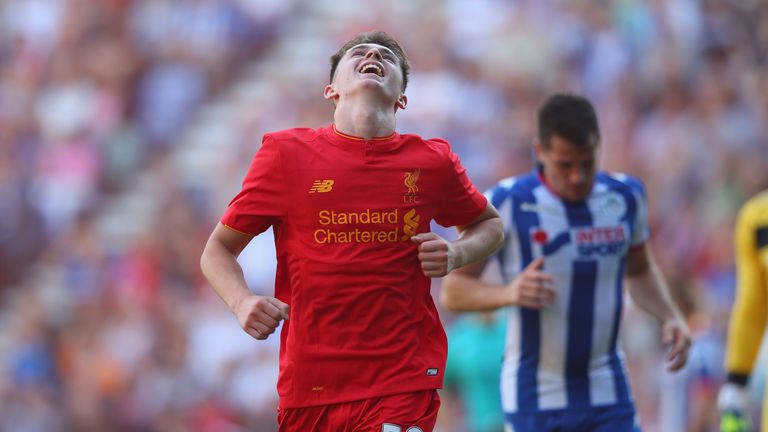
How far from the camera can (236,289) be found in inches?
168

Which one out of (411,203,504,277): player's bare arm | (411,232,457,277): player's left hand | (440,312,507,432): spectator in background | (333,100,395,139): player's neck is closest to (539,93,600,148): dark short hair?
(411,203,504,277): player's bare arm

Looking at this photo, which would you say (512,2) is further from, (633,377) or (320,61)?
(633,377)

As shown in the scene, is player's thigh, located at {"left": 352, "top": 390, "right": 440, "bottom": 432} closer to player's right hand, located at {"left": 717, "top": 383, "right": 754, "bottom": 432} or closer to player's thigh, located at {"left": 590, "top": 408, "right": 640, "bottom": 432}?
player's thigh, located at {"left": 590, "top": 408, "right": 640, "bottom": 432}

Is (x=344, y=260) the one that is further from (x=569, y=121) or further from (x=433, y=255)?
(x=569, y=121)

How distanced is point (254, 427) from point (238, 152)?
319 cm

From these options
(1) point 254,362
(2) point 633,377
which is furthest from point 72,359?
(2) point 633,377

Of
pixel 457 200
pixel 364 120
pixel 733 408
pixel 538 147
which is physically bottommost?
pixel 733 408

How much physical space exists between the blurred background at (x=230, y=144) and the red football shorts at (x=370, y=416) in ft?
11.1

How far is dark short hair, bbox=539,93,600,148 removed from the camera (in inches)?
222

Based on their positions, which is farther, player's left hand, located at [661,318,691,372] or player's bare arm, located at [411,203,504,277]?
player's left hand, located at [661,318,691,372]

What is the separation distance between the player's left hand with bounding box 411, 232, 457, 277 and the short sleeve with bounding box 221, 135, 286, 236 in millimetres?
504

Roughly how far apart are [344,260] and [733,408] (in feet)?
8.78

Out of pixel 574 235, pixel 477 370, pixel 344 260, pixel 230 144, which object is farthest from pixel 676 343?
pixel 230 144

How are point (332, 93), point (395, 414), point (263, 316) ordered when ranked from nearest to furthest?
point (263, 316)
point (395, 414)
point (332, 93)
